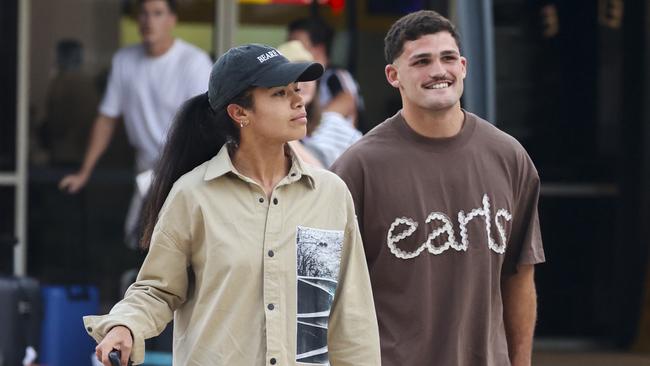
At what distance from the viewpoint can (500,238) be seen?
14.6 ft

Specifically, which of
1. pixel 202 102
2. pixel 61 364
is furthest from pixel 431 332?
pixel 61 364

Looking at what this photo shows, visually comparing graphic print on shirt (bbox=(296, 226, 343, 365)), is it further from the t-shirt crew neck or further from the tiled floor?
the tiled floor

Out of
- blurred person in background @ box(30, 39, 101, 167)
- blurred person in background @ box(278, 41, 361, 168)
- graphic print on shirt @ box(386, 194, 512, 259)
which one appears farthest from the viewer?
blurred person in background @ box(30, 39, 101, 167)

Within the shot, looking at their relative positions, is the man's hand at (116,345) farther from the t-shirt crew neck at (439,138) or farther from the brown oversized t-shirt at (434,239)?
the t-shirt crew neck at (439,138)

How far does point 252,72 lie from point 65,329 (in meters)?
4.60

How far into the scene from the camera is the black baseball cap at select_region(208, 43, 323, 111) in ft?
12.8

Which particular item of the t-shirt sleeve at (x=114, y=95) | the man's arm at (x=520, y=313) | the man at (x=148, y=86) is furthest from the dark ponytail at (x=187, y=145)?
the t-shirt sleeve at (x=114, y=95)

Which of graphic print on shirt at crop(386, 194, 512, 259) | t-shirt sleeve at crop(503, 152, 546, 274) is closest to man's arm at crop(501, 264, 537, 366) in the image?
t-shirt sleeve at crop(503, 152, 546, 274)

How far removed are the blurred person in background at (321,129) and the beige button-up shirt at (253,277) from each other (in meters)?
2.16

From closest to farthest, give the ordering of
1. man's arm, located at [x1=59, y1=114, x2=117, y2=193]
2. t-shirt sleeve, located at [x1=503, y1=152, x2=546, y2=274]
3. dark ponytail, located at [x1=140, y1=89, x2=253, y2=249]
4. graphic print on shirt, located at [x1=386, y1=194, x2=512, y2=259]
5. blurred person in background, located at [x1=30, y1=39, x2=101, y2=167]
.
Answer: dark ponytail, located at [x1=140, y1=89, x2=253, y2=249]
graphic print on shirt, located at [x1=386, y1=194, x2=512, y2=259]
t-shirt sleeve, located at [x1=503, y1=152, x2=546, y2=274]
man's arm, located at [x1=59, y1=114, x2=117, y2=193]
blurred person in background, located at [x1=30, y1=39, x2=101, y2=167]

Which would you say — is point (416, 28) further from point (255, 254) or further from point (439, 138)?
point (255, 254)

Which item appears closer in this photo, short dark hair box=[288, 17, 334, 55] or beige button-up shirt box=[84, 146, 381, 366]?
beige button-up shirt box=[84, 146, 381, 366]

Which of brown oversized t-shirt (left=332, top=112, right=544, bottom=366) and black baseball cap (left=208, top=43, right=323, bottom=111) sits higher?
black baseball cap (left=208, top=43, right=323, bottom=111)

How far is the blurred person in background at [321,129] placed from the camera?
20.4 ft
